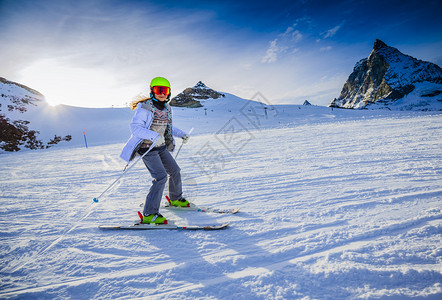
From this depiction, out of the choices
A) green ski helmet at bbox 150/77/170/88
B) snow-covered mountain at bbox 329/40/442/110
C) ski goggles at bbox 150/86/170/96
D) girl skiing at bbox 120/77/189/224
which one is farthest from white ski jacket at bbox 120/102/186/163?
snow-covered mountain at bbox 329/40/442/110

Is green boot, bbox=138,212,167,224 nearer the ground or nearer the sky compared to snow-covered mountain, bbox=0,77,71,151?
nearer the ground

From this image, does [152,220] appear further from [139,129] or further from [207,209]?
[139,129]

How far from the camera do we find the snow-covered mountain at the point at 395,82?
Result: 361 feet

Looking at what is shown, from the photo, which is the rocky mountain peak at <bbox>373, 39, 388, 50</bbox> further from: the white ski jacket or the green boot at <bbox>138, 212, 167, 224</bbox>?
the green boot at <bbox>138, 212, 167, 224</bbox>

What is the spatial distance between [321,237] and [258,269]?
2.83ft

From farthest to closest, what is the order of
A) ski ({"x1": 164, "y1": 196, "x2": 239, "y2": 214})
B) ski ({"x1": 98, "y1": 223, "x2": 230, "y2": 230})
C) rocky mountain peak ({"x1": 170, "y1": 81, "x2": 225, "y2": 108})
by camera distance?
rocky mountain peak ({"x1": 170, "y1": 81, "x2": 225, "y2": 108})
ski ({"x1": 164, "y1": 196, "x2": 239, "y2": 214})
ski ({"x1": 98, "y1": 223, "x2": 230, "y2": 230})

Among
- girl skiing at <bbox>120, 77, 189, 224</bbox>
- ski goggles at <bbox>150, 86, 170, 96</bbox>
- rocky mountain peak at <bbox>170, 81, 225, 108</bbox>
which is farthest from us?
rocky mountain peak at <bbox>170, 81, 225, 108</bbox>

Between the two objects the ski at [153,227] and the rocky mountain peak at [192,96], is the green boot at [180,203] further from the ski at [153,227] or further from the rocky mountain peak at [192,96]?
the rocky mountain peak at [192,96]

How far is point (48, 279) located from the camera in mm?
1885

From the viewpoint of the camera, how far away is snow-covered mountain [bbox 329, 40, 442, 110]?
110 m

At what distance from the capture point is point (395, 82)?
437ft

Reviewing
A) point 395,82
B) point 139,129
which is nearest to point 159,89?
point 139,129

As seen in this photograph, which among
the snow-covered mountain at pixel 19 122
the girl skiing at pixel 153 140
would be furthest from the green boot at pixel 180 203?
the snow-covered mountain at pixel 19 122

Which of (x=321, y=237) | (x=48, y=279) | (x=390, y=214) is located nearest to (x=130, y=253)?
(x=48, y=279)
